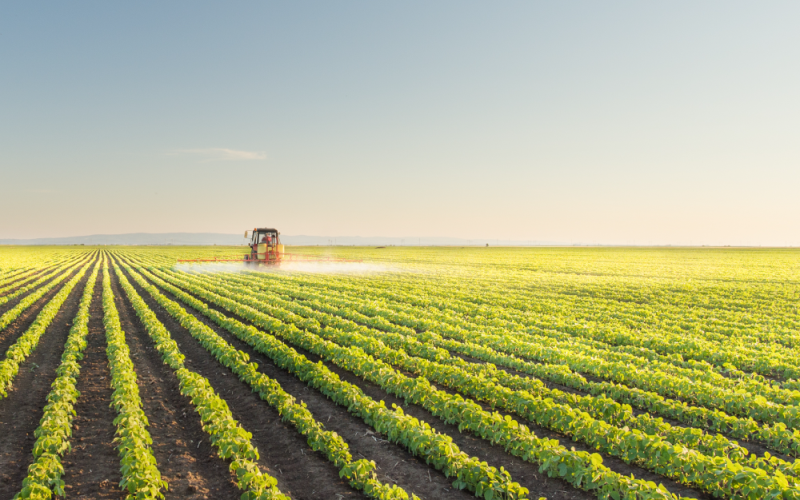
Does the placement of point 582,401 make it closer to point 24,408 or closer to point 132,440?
point 132,440

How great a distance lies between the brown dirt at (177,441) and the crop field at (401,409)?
0.03m

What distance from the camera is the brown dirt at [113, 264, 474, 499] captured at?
5504 mm

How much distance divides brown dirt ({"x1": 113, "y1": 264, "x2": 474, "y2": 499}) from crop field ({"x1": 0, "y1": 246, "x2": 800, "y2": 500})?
0.10ft

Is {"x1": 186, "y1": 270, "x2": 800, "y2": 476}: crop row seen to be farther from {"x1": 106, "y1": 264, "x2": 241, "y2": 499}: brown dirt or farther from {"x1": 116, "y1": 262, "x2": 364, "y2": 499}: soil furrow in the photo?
{"x1": 106, "y1": 264, "x2": 241, "y2": 499}: brown dirt

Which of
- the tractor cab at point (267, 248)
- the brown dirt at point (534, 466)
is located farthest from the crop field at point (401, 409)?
the tractor cab at point (267, 248)

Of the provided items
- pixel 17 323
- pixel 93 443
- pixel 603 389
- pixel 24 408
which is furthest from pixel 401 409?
pixel 17 323

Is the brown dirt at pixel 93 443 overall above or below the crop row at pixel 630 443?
below

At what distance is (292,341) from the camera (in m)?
12.5

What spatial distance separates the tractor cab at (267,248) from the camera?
37594 mm

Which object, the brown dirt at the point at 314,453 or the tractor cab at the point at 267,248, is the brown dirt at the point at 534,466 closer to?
the brown dirt at the point at 314,453

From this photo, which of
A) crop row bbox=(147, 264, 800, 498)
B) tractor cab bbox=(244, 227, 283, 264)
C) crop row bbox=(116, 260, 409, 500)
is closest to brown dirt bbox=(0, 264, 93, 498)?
crop row bbox=(116, 260, 409, 500)

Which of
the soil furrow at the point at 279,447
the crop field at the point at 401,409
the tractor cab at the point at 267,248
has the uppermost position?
the tractor cab at the point at 267,248

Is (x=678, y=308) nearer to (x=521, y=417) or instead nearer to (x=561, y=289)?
(x=561, y=289)

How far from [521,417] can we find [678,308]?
1508 centimetres
